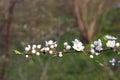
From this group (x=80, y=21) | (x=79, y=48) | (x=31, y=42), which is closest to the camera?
(x=79, y=48)

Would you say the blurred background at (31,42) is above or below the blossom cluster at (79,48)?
above

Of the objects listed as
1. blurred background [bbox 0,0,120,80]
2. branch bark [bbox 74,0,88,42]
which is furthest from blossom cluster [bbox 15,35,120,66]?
branch bark [bbox 74,0,88,42]

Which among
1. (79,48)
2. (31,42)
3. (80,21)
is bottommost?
(79,48)

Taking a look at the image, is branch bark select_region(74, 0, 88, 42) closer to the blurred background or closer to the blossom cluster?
the blurred background

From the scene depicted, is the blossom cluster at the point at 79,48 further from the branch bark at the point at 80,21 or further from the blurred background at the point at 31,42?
the branch bark at the point at 80,21

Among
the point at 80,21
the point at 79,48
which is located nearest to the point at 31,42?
the point at 79,48

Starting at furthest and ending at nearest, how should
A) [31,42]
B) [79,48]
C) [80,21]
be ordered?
[80,21] → [31,42] → [79,48]

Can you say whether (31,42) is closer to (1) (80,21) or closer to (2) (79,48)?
(2) (79,48)

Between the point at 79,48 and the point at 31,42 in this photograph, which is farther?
the point at 31,42

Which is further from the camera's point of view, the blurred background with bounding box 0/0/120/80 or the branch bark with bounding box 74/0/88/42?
the branch bark with bounding box 74/0/88/42

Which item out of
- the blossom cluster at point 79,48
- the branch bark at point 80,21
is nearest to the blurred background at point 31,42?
the branch bark at point 80,21

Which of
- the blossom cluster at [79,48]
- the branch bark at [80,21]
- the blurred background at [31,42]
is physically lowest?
the blossom cluster at [79,48]

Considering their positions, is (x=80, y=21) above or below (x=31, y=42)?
above
